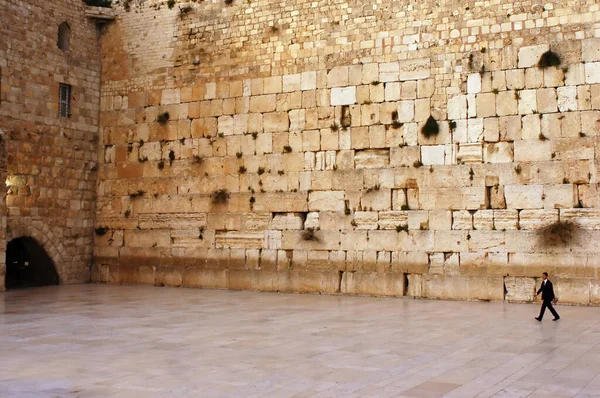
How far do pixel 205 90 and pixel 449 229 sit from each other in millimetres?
6783

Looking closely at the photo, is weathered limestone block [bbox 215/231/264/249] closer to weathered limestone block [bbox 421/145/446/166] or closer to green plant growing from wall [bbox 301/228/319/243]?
green plant growing from wall [bbox 301/228/319/243]

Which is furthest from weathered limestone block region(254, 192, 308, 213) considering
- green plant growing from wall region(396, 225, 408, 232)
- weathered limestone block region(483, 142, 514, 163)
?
weathered limestone block region(483, 142, 514, 163)

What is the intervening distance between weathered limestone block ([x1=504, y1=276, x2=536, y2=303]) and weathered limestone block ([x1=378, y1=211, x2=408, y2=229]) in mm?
2322

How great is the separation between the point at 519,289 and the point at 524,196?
1779mm

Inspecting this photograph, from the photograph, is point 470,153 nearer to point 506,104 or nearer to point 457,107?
point 457,107

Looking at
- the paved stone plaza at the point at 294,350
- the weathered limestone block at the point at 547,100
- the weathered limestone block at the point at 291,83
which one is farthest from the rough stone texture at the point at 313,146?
the paved stone plaza at the point at 294,350

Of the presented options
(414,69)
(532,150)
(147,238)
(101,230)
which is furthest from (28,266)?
(532,150)

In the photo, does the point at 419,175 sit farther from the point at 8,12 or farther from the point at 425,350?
the point at 8,12

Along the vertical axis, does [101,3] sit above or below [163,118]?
above

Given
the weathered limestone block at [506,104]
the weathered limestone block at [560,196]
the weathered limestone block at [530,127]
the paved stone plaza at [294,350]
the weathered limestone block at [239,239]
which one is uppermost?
the weathered limestone block at [506,104]

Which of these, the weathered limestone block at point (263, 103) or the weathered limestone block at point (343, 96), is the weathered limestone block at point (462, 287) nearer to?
the weathered limestone block at point (343, 96)

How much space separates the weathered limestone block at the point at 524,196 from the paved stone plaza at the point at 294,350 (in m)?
1.94

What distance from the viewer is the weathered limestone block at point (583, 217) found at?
13211 mm

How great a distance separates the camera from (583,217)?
13297mm
